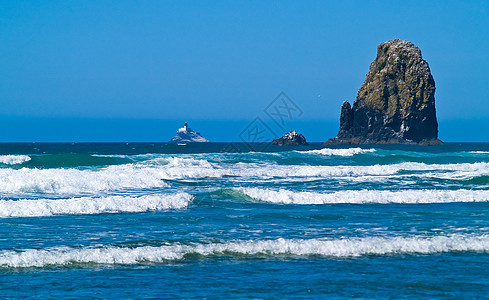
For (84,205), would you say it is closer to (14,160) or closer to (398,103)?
A: (14,160)

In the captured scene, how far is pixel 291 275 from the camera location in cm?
831

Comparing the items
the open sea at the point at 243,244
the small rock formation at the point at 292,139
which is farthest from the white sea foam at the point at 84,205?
the small rock formation at the point at 292,139

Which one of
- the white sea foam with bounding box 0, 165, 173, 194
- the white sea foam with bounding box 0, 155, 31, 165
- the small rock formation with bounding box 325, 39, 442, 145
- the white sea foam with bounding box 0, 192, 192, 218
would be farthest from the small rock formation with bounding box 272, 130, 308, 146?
the white sea foam with bounding box 0, 192, 192, 218

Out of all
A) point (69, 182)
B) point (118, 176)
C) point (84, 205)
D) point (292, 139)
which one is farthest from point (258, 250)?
point (292, 139)

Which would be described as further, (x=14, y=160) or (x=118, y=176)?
(x=14, y=160)

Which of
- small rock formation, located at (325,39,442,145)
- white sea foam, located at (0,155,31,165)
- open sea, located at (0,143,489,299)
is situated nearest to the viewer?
open sea, located at (0,143,489,299)

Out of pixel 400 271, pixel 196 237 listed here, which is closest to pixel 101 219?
pixel 196 237

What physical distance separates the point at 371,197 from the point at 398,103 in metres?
83.2

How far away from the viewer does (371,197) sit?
17.7 meters

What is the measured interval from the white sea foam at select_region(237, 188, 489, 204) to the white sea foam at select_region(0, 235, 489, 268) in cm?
665

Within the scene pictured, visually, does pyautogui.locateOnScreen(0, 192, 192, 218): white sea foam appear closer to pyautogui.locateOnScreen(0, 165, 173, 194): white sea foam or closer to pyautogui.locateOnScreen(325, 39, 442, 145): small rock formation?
pyautogui.locateOnScreen(0, 165, 173, 194): white sea foam

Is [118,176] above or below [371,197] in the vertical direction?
above

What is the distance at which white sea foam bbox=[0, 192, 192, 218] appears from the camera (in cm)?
1438

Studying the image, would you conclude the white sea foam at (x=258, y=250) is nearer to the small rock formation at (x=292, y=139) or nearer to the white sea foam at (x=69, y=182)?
the white sea foam at (x=69, y=182)
